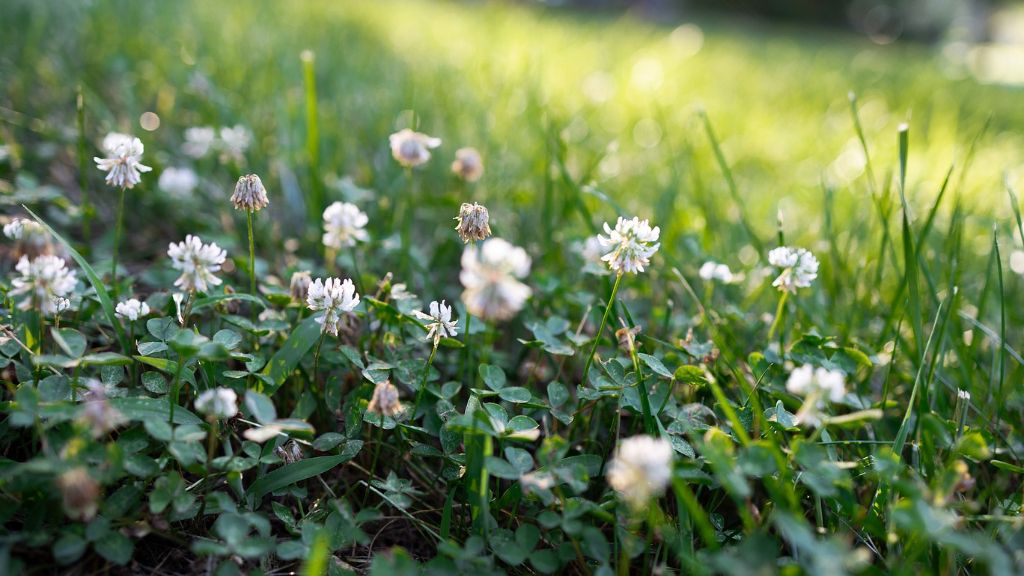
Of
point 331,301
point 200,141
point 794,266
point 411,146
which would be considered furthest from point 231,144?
point 794,266

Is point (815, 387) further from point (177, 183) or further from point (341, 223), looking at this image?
point (177, 183)

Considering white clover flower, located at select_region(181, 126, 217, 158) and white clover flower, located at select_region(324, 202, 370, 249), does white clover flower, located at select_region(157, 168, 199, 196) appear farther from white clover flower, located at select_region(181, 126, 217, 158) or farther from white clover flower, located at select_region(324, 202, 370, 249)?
→ white clover flower, located at select_region(324, 202, 370, 249)

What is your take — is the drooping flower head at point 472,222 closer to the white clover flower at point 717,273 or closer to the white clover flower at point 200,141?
the white clover flower at point 717,273

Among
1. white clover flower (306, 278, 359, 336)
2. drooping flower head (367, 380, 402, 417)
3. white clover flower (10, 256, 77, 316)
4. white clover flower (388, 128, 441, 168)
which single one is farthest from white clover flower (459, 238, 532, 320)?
white clover flower (388, 128, 441, 168)

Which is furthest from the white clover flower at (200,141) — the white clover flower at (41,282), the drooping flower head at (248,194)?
the white clover flower at (41,282)

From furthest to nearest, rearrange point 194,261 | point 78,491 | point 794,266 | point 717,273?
1. point 717,273
2. point 794,266
3. point 194,261
4. point 78,491

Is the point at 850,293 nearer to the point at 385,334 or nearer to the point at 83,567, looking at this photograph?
the point at 385,334
